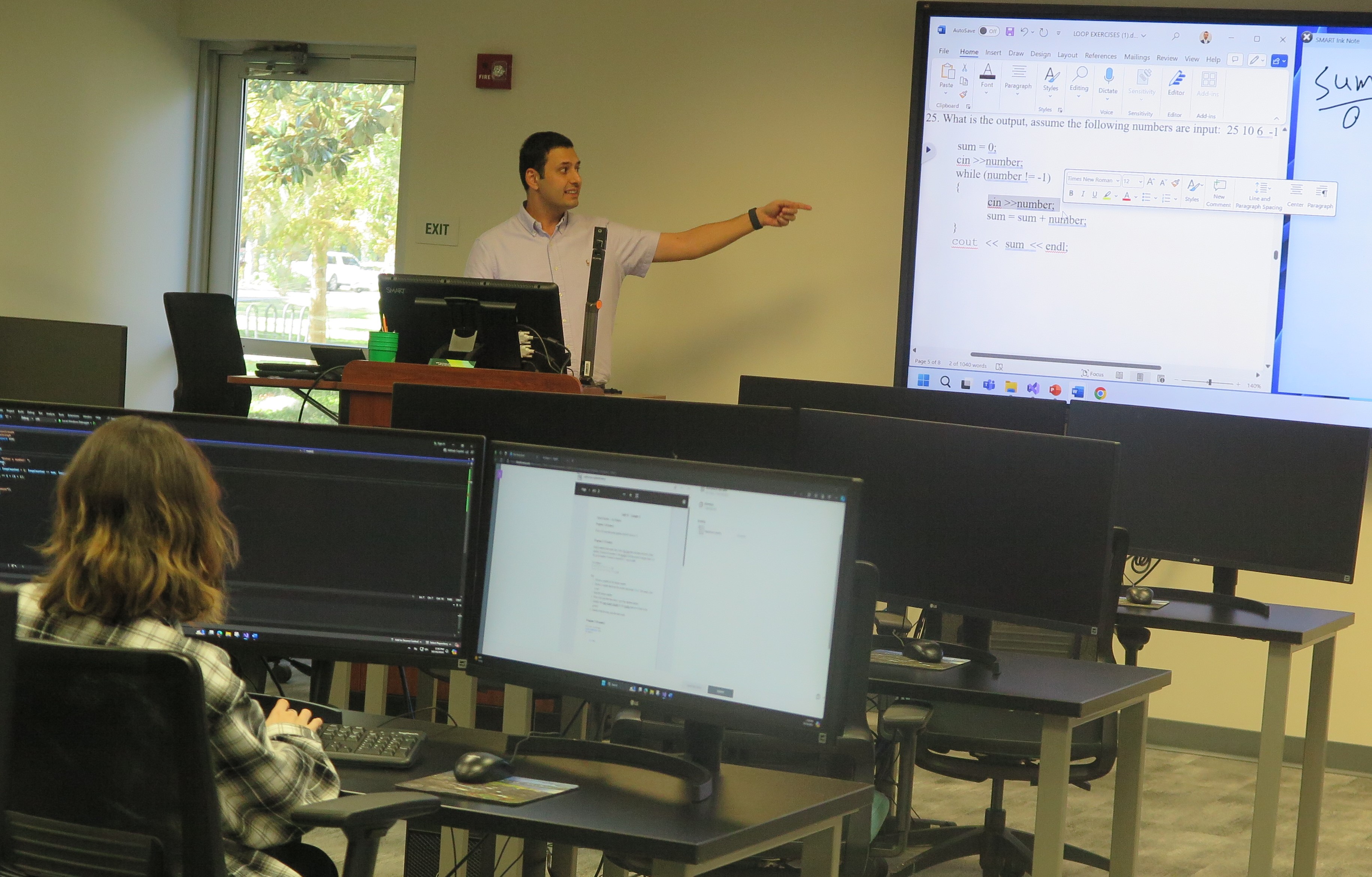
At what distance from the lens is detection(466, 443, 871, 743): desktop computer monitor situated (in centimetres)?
169

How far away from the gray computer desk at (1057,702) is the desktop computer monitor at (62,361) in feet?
7.47

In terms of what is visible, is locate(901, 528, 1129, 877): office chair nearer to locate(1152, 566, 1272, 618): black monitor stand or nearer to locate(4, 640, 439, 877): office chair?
locate(1152, 566, 1272, 618): black monitor stand

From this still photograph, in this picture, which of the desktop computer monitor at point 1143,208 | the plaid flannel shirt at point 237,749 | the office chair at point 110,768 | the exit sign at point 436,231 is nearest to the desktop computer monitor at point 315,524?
the plaid flannel shirt at point 237,749

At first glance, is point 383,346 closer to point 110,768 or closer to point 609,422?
point 609,422

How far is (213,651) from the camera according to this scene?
1560mm

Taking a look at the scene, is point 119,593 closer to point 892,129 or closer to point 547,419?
point 547,419

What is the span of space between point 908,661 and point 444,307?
178 centimetres

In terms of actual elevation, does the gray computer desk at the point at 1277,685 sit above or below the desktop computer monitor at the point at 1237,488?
below

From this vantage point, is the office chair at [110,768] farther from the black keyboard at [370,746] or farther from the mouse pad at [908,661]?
the mouse pad at [908,661]

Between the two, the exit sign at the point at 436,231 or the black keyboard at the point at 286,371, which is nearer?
the black keyboard at the point at 286,371

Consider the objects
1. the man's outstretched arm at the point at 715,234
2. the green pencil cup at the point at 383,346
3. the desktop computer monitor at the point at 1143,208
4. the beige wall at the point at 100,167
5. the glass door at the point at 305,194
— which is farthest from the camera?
the glass door at the point at 305,194

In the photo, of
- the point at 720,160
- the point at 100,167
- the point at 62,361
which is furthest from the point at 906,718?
the point at 100,167

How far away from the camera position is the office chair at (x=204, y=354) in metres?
4.82

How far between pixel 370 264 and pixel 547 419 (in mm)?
3347
